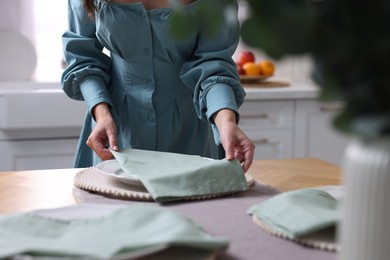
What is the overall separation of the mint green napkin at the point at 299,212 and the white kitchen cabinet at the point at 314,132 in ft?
6.76

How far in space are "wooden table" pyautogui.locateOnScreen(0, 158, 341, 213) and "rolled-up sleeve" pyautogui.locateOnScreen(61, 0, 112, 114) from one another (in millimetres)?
338

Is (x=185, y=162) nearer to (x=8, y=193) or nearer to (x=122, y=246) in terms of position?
(x=8, y=193)

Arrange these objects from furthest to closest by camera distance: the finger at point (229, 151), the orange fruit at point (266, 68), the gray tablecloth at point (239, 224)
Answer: the orange fruit at point (266, 68) < the finger at point (229, 151) < the gray tablecloth at point (239, 224)

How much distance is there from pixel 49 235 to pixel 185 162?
468mm

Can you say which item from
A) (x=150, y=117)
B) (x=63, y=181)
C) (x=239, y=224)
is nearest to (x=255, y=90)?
(x=150, y=117)

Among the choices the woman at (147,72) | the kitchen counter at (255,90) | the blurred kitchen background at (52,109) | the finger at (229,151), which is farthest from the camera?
the kitchen counter at (255,90)

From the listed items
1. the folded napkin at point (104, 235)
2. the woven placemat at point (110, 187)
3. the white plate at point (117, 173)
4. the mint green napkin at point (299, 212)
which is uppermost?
the folded napkin at point (104, 235)

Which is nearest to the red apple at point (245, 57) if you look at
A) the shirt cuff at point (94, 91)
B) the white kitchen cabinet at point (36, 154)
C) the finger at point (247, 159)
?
the white kitchen cabinet at point (36, 154)

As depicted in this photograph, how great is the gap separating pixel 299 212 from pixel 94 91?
820 mm

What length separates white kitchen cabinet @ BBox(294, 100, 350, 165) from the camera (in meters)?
3.02

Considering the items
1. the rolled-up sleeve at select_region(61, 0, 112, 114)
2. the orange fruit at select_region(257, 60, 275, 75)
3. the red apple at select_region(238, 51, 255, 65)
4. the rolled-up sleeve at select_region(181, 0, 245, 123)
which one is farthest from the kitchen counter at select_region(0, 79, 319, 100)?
the rolled-up sleeve at select_region(181, 0, 245, 123)

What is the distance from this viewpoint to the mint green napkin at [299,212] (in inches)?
33.1

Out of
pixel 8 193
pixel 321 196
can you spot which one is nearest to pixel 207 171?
pixel 321 196

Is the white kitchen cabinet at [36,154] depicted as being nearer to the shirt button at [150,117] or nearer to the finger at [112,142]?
the shirt button at [150,117]
